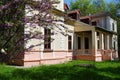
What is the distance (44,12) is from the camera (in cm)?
428

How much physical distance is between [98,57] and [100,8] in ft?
125

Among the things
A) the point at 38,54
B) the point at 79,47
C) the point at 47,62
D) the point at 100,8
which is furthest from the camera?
the point at 100,8

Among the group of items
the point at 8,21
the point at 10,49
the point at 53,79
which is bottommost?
the point at 53,79

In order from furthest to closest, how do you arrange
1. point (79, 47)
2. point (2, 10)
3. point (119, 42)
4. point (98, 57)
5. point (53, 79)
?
point (119, 42)
point (79, 47)
point (98, 57)
point (53, 79)
point (2, 10)

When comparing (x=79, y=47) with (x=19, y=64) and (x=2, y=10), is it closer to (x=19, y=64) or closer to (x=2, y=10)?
(x=19, y=64)

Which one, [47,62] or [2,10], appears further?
[47,62]

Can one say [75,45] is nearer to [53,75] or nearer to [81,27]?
[81,27]

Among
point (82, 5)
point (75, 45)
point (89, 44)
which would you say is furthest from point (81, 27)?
point (82, 5)

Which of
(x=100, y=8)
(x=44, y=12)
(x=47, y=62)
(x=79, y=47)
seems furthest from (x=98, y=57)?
(x=100, y=8)

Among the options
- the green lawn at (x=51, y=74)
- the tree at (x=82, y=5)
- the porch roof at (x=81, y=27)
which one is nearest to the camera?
the green lawn at (x=51, y=74)

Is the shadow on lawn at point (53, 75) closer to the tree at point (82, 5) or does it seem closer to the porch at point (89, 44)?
the porch at point (89, 44)

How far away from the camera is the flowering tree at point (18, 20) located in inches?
153

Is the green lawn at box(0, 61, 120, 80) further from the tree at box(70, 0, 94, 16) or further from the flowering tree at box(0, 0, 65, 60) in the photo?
the tree at box(70, 0, 94, 16)

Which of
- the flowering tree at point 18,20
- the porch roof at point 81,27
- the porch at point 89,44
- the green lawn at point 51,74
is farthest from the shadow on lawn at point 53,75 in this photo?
the porch roof at point 81,27
